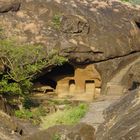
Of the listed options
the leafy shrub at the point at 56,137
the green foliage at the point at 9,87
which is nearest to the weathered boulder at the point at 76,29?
the green foliage at the point at 9,87

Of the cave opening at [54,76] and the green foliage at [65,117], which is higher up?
the green foliage at [65,117]

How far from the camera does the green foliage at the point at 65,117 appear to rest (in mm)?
20759

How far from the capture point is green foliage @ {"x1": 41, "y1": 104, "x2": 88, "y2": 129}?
20759mm

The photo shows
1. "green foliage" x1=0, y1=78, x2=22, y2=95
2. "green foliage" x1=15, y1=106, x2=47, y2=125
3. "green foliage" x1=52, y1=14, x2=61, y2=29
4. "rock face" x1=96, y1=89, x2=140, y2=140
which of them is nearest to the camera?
"rock face" x1=96, y1=89, x2=140, y2=140

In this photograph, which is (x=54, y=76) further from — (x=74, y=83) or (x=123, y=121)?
(x=123, y=121)

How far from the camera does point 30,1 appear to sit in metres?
26.4

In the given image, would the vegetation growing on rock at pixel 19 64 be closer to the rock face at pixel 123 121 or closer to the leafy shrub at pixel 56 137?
the leafy shrub at pixel 56 137

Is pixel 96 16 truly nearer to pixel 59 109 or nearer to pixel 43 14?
pixel 43 14

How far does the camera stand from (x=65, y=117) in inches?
838

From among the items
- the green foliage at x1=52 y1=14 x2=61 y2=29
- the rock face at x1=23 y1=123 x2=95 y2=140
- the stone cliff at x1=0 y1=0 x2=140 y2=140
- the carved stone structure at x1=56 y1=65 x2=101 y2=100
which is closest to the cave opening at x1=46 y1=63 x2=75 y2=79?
the carved stone structure at x1=56 y1=65 x2=101 y2=100

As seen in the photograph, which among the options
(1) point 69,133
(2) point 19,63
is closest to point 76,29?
(2) point 19,63

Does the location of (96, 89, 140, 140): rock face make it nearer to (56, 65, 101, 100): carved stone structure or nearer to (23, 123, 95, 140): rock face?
(23, 123, 95, 140): rock face

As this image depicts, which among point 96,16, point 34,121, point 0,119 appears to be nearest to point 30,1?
point 96,16

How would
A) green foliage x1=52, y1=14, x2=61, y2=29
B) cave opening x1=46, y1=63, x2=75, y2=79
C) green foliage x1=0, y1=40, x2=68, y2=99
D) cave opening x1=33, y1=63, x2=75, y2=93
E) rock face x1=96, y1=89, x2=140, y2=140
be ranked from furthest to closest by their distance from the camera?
cave opening x1=46, y1=63, x2=75, y2=79, cave opening x1=33, y1=63, x2=75, y2=93, green foliage x1=52, y1=14, x2=61, y2=29, green foliage x1=0, y1=40, x2=68, y2=99, rock face x1=96, y1=89, x2=140, y2=140
